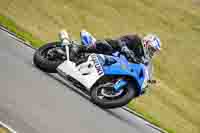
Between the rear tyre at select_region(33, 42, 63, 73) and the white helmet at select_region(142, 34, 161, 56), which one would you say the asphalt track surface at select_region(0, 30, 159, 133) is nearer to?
the rear tyre at select_region(33, 42, 63, 73)

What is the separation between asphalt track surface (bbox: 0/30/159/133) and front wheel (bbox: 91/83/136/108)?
551 millimetres

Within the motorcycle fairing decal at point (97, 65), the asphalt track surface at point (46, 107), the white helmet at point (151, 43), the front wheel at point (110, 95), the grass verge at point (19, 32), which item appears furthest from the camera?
the grass verge at point (19, 32)

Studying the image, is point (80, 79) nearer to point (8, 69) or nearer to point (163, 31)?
point (8, 69)

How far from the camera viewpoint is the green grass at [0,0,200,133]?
64.6 ft

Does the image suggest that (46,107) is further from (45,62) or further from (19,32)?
(19,32)

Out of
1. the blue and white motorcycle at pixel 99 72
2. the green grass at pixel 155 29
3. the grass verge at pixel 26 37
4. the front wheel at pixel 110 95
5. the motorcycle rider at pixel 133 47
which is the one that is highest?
the motorcycle rider at pixel 133 47

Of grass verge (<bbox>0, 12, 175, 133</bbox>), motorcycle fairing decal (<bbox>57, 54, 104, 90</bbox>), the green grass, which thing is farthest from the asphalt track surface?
the green grass

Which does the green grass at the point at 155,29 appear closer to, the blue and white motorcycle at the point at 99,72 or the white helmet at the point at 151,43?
the blue and white motorcycle at the point at 99,72

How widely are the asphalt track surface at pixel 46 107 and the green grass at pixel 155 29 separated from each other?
3.22 metres

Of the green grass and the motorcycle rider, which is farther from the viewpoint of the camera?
the green grass

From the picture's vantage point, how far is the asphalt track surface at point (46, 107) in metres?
11.1

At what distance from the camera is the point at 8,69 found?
13500 mm

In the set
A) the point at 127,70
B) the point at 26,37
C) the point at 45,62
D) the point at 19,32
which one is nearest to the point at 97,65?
the point at 127,70

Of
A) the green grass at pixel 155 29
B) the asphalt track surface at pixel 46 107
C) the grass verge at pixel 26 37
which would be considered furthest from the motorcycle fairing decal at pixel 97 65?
the green grass at pixel 155 29
